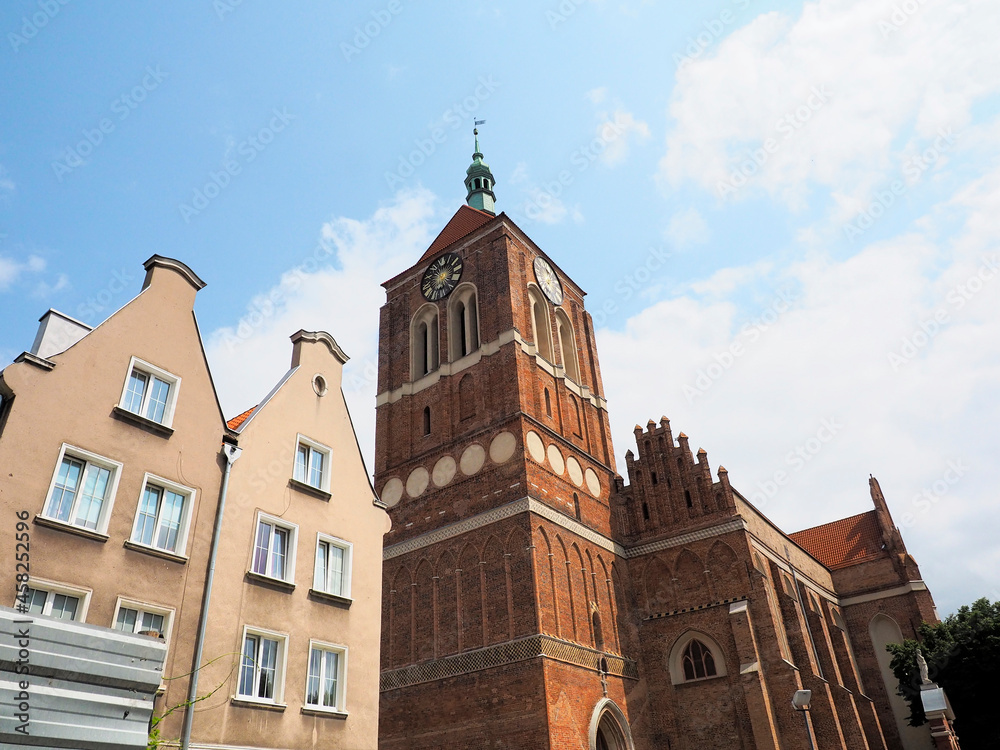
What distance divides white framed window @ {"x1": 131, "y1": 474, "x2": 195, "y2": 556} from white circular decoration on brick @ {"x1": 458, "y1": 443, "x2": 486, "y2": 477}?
16626mm

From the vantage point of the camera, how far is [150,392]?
13.5m

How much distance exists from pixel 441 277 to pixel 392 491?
10847 millimetres

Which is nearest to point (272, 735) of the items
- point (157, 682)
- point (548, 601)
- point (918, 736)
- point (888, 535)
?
point (157, 682)

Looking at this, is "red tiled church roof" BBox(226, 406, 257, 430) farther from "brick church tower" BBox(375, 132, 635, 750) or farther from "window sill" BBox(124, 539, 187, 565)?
"brick church tower" BBox(375, 132, 635, 750)

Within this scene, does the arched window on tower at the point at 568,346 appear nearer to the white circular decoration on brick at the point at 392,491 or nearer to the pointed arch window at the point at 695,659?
the white circular decoration on brick at the point at 392,491

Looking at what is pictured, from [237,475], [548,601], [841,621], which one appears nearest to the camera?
[237,475]

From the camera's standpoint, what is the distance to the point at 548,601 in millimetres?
25516

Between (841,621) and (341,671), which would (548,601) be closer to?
(341,671)

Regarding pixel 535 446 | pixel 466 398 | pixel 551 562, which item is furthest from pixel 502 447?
pixel 551 562

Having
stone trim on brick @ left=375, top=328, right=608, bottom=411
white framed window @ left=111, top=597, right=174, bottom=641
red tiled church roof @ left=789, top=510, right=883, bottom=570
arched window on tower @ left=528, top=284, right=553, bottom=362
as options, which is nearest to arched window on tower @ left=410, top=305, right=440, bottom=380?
stone trim on brick @ left=375, top=328, right=608, bottom=411

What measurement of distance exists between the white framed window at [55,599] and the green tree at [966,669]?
104 feet

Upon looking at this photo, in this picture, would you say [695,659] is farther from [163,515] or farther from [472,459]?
[163,515]

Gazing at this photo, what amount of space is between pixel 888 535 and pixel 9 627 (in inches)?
1911

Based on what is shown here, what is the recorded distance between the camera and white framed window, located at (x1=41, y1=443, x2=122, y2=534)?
11.4m
